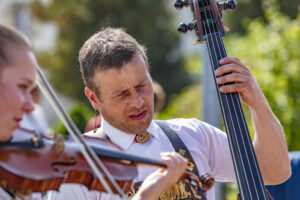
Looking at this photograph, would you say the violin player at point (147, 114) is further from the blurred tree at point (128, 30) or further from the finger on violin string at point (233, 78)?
the blurred tree at point (128, 30)

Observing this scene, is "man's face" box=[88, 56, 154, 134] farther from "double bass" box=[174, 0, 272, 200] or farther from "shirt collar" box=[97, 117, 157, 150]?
"double bass" box=[174, 0, 272, 200]

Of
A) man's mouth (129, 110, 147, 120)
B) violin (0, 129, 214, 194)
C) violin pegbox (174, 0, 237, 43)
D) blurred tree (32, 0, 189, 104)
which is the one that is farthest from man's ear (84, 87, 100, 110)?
blurred tree (32, 0, 189, 104)

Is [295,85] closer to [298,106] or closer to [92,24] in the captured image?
[298,106]

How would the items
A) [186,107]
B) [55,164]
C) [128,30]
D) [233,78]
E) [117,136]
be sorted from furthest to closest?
1. [128,30]
2. [186,107]
3. [117,136]
4. [233,78]
5. [55,164]

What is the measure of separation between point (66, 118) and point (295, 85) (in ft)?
12.7

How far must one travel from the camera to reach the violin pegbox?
95.0 inches

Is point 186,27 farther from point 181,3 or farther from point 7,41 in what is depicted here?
point 7,41

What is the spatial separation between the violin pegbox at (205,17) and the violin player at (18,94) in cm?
86

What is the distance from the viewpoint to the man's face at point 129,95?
2.25 m

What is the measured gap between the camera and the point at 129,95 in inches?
88.8

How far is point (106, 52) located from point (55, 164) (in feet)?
2.40

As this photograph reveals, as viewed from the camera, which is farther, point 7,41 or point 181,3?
point 181,3

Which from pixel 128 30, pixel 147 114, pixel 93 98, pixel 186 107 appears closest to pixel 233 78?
pixel 147 114

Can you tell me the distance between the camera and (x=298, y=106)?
506 centimetres
